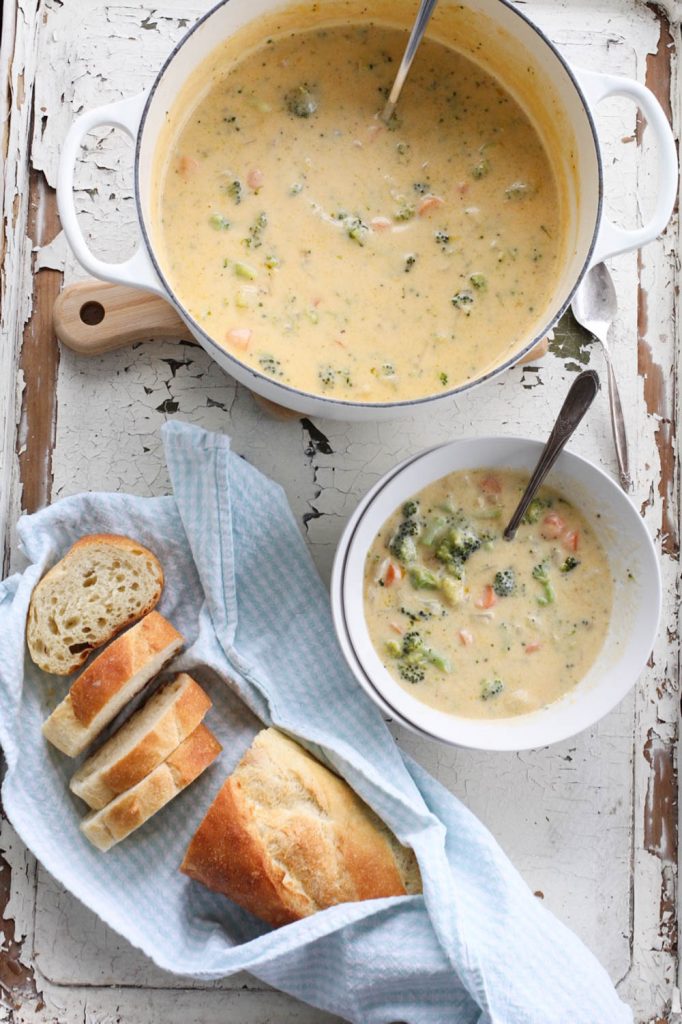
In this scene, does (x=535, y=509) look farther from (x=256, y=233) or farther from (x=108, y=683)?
(x=108, y=683)

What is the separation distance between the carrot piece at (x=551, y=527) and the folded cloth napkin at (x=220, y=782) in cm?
41

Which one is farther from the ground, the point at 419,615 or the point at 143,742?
the point at 419,615

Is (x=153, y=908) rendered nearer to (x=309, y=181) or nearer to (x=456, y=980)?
(x=456, y=980)

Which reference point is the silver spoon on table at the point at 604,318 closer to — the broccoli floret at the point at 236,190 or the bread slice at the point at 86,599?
the broccoli floret at the point at 236,190

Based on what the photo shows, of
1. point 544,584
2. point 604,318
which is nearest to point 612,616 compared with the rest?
point 544,584

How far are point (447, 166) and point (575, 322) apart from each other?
0.40 meters

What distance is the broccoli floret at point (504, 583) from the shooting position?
1827 mm

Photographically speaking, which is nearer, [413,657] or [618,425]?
[413,657]

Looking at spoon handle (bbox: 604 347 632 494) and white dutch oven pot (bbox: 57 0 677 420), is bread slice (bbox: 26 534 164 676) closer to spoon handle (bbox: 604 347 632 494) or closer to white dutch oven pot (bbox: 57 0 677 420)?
white dutch oven pot (bbox: 57 0 677 420)

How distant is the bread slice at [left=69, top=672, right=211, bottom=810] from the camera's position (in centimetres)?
179

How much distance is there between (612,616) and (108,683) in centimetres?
87

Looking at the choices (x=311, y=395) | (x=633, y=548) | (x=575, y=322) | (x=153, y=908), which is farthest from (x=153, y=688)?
(x=575, y=322)

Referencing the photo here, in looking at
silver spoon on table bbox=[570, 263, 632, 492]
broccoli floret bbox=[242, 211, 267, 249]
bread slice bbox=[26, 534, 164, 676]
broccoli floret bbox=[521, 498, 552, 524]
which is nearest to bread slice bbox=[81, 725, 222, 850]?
bread slice bbox=[26, 534, 164, 676]

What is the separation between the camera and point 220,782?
6.22 feet
